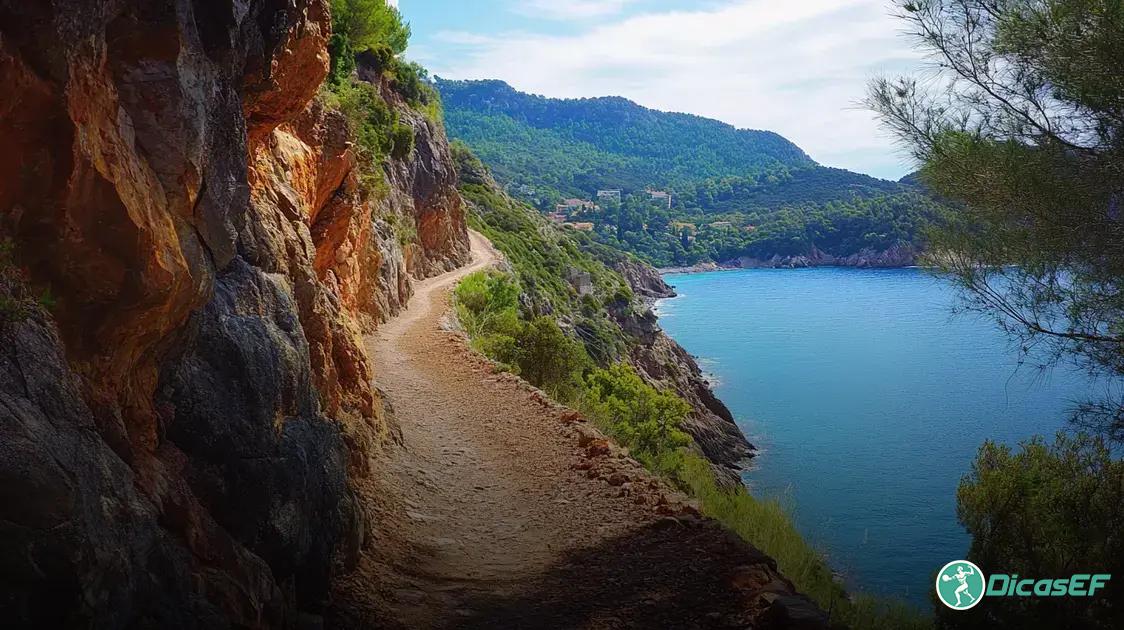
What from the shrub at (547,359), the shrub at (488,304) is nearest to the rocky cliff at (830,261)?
the shrub at (488,304)

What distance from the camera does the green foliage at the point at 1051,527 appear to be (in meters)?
8.05

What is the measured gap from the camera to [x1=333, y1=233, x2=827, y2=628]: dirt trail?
6902 millimetres

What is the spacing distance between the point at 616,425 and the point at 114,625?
12495mm

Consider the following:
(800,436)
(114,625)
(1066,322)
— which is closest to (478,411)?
(1066,322)

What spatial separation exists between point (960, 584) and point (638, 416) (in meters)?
10.4

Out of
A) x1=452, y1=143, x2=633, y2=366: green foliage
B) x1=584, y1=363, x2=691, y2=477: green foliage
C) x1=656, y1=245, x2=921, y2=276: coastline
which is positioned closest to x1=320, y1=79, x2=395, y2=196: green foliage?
x1=584, y1=363, x2=691, y2=477: green foliage

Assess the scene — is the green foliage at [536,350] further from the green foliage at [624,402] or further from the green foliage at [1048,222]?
the green foliage at [1048,222]

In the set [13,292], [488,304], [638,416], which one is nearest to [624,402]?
[638,416]

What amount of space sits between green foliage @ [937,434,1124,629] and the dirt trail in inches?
120

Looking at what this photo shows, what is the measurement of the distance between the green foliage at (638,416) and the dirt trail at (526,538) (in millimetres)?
1745

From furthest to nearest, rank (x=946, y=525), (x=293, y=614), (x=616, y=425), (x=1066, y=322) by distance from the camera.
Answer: (x=946, y=525) < (x=616, y=425) < (x=1066, y=322) < (x=293, y=614)

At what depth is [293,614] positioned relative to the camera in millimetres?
5762

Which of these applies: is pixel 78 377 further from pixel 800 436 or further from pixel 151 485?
pixel 800 436

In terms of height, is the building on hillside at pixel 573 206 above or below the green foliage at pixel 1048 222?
above
